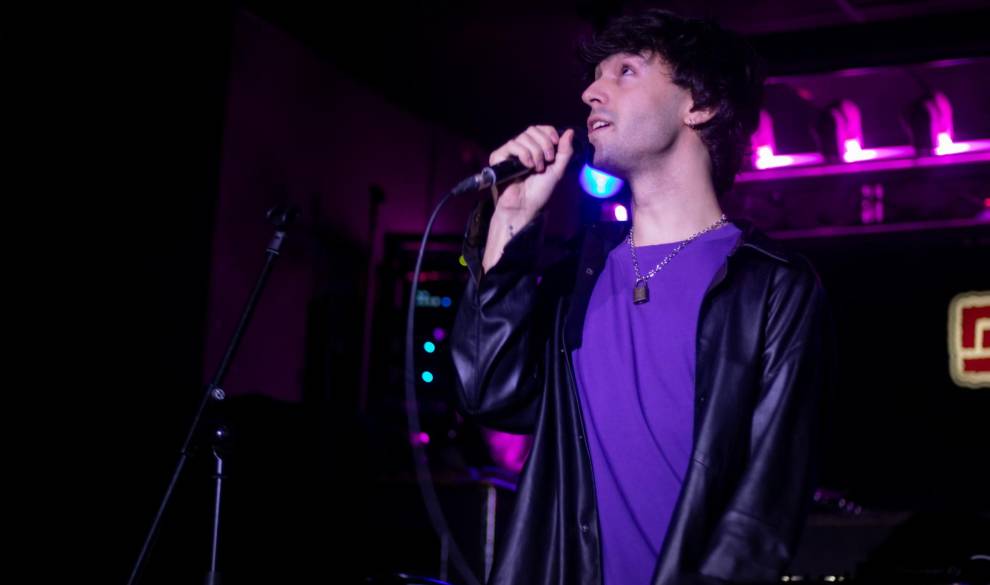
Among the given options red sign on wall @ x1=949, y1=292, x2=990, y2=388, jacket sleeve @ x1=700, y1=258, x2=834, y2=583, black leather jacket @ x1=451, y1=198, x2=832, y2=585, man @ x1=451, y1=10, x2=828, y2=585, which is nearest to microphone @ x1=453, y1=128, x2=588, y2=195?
man @ x1=451, y1=10, x2=828, y2=585

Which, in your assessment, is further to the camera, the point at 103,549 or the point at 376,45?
the point at 376,45

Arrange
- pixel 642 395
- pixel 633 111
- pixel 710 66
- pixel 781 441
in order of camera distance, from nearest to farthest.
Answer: pixel 781 441 → pixel 642 395 → pixel 633 111 → pixel 710 66

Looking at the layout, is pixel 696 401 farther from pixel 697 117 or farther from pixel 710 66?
pixel 710 66

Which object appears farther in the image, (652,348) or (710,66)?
(710,66)

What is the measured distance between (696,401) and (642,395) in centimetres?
13

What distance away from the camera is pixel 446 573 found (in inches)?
169

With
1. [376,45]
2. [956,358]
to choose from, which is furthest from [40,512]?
[956,358]

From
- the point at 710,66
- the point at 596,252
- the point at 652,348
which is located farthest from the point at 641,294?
the point at 710,66

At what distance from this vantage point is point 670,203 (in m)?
2.20

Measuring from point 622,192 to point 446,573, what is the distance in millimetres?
2374

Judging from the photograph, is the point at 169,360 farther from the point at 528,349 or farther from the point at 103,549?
the point at 528,349

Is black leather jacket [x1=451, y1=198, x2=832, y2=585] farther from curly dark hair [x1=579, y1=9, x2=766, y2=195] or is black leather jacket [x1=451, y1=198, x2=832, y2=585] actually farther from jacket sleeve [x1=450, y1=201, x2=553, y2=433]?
curly dark hair [x1=579, y1=9, x2=766, y2=195]

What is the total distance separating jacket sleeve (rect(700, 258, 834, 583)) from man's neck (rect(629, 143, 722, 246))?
29cm

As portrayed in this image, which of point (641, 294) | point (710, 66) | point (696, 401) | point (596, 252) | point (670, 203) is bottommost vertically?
point (696, 401)
